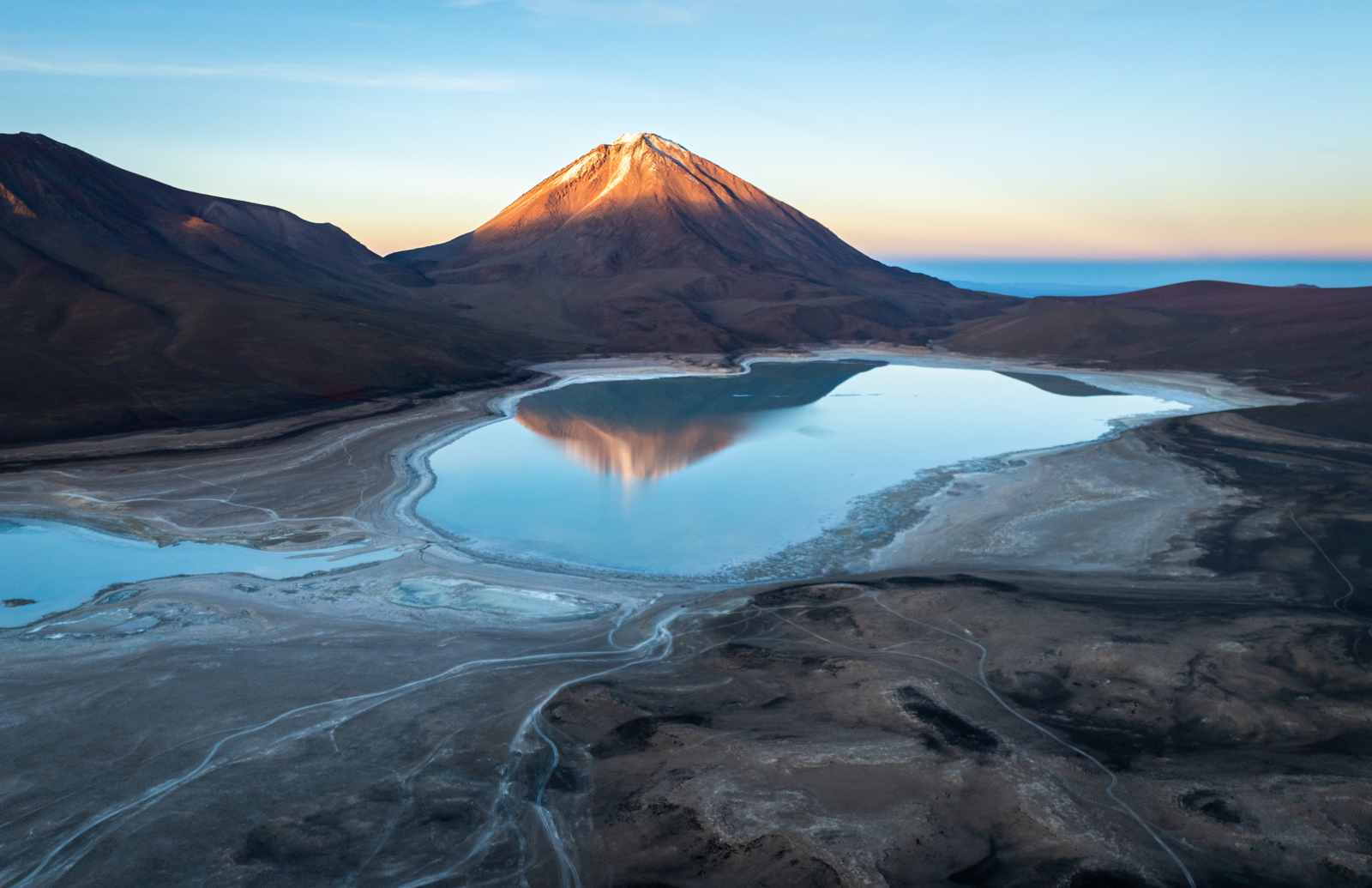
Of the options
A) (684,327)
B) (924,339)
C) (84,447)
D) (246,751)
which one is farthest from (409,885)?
(924,339)

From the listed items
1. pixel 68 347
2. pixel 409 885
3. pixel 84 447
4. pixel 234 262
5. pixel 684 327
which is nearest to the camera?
pixel 409 885

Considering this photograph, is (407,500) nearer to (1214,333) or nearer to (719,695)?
(719,695)

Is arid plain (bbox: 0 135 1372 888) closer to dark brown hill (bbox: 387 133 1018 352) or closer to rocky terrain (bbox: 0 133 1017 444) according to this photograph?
rocky terrain (bbox: 0 133 1017 444)

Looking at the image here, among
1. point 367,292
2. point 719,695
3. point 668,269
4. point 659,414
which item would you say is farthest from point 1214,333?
point 367,292

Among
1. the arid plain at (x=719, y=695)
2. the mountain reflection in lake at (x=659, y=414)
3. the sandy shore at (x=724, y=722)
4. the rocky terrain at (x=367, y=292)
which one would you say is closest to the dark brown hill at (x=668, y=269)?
the rocky terrain at (x=367, y=292)

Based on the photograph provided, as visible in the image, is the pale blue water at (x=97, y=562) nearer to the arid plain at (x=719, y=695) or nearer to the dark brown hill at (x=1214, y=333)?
the arid plain at (x=719, y=695)

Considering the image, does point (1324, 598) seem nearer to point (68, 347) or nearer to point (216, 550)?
point (216, 550)

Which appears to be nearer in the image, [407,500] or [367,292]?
[407,500]
